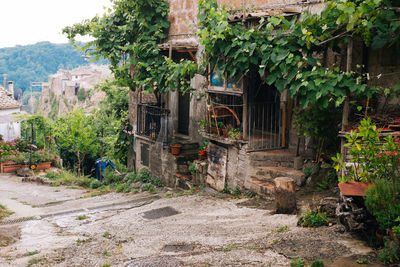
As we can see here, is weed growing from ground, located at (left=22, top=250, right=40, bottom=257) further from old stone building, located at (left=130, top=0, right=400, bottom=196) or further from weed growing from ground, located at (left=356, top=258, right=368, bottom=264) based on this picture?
weed growing from ground, located at (left=356, top=258, right=368, bottom=264)

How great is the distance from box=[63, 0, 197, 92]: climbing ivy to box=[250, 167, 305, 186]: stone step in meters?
3.67

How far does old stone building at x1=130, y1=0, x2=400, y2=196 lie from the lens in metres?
8.98

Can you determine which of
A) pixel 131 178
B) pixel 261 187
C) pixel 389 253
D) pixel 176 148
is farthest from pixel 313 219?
pixel 131 178

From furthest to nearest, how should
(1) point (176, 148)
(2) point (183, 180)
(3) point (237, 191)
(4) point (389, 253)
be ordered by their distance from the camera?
(1) point (176, 148)
(2) point (183, 180)
(3) point (237, 191)
(4) point (389, 253)

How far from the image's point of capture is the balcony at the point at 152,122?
12.6 meters

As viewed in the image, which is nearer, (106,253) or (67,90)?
(106,253)

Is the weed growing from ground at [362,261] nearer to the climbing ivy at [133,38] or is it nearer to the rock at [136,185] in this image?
the climbing ivy at [133,38]

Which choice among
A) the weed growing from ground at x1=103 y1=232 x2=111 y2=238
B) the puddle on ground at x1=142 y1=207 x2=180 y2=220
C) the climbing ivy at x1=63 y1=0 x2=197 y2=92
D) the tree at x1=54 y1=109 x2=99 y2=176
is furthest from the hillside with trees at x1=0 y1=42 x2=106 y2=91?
the weed growing from ground at x1=103 y1=232 x2=111 y2=238

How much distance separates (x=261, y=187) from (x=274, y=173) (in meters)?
0.44

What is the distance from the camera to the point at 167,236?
736 centimetres

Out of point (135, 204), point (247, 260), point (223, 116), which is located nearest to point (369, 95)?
point (247, 260)

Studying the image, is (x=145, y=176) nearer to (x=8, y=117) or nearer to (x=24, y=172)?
(x=24, y=172)

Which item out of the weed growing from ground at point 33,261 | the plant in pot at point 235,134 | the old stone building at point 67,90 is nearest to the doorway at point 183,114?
the plant in pot at point 235,134

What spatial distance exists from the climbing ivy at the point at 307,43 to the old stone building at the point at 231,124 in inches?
29.7
